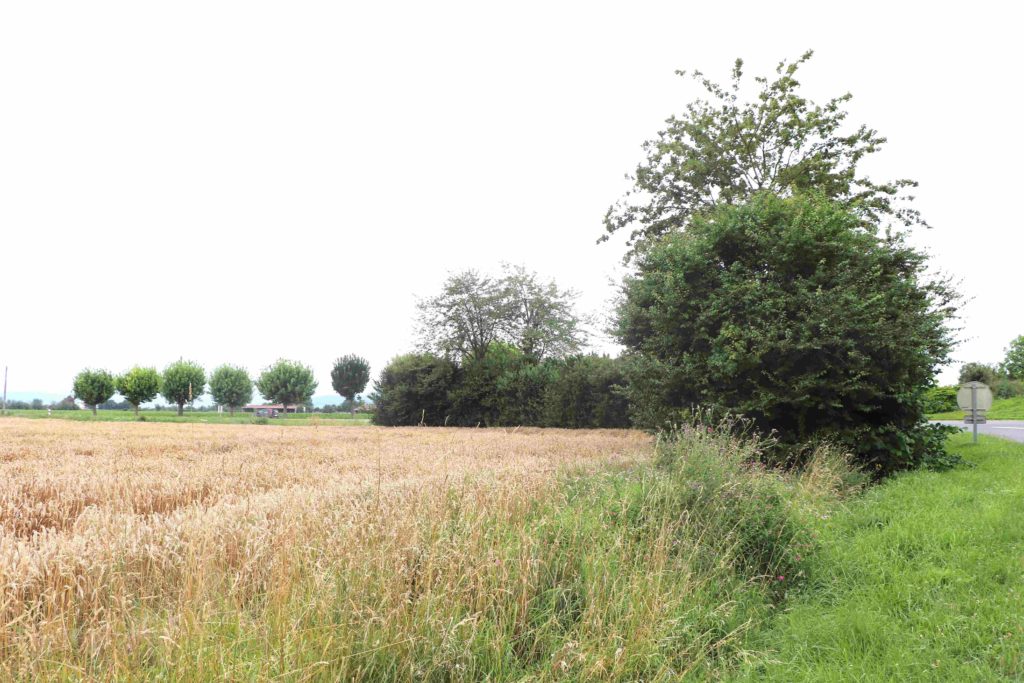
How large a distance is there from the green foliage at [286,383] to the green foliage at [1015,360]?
256ft

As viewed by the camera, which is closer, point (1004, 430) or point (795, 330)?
point (795, 330)

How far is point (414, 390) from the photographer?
97.1ft

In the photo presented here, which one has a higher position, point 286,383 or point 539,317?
point 539,317

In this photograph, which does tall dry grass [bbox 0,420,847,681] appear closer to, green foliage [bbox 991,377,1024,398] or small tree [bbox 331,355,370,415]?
green foliage [bbox 991,377,1024,398]

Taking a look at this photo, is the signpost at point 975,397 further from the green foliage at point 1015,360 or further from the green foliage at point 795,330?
the green foliage at point 1015,360

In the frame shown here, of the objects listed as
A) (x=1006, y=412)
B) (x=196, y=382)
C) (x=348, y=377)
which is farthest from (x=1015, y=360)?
(x=196, y=382)

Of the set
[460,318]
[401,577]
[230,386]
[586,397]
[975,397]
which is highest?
[460,318]

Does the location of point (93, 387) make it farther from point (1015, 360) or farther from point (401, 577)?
point (1015, 360)

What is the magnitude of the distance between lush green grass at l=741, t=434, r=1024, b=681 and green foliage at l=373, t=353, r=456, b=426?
23.7m

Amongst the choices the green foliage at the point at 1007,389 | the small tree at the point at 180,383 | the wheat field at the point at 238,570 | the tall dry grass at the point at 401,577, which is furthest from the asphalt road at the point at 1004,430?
the small tree at the point at 180,383

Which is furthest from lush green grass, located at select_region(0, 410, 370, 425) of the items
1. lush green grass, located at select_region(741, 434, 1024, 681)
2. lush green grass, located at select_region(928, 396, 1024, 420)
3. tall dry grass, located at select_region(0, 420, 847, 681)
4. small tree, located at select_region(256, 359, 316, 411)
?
lush green grass, located at select_region(928, 396, 1024, 420)

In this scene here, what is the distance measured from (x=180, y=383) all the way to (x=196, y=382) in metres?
1.90

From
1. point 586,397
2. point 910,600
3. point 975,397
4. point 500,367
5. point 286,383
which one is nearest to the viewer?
point 910,600

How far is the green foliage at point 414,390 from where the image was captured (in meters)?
29.5
